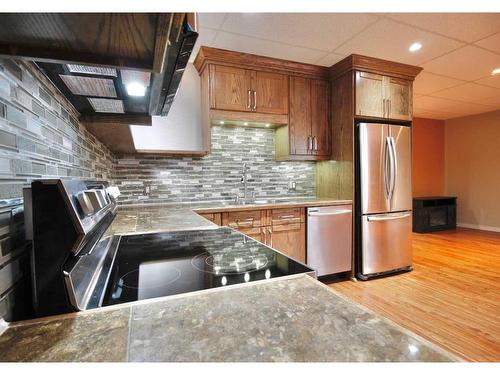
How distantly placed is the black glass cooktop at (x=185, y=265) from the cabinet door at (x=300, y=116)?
202cm

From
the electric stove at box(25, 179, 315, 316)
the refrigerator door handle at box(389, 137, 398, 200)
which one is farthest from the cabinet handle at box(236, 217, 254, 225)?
the refrigerator door handle at box(389, 137, 398, 200)

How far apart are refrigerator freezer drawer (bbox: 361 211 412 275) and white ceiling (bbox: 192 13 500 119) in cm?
173

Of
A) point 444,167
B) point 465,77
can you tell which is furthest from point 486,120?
point 465,77

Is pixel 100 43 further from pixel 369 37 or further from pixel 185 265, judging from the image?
pixel 369 37

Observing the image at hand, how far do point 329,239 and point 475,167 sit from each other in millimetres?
4925

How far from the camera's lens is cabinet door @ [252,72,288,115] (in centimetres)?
280

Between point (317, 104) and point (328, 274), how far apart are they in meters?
1.96

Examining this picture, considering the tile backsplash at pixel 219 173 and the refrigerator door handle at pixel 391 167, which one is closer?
the tile backsplash at pixel 219 173

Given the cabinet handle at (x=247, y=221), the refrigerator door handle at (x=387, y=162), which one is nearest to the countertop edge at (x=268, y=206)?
the cabinet handle at (x=247, y=221)

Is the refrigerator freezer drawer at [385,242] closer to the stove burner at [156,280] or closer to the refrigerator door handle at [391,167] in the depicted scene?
the refrigerator door handle at [391,167]

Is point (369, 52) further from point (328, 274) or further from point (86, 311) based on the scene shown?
point (86, 311)

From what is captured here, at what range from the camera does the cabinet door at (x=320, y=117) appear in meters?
3.08

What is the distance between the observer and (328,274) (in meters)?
2.84

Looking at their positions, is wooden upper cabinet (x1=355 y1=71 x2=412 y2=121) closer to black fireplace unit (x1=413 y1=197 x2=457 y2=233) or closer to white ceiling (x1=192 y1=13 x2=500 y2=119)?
white ceiling (x1=192 y1=13 x2=500 y2=119)
